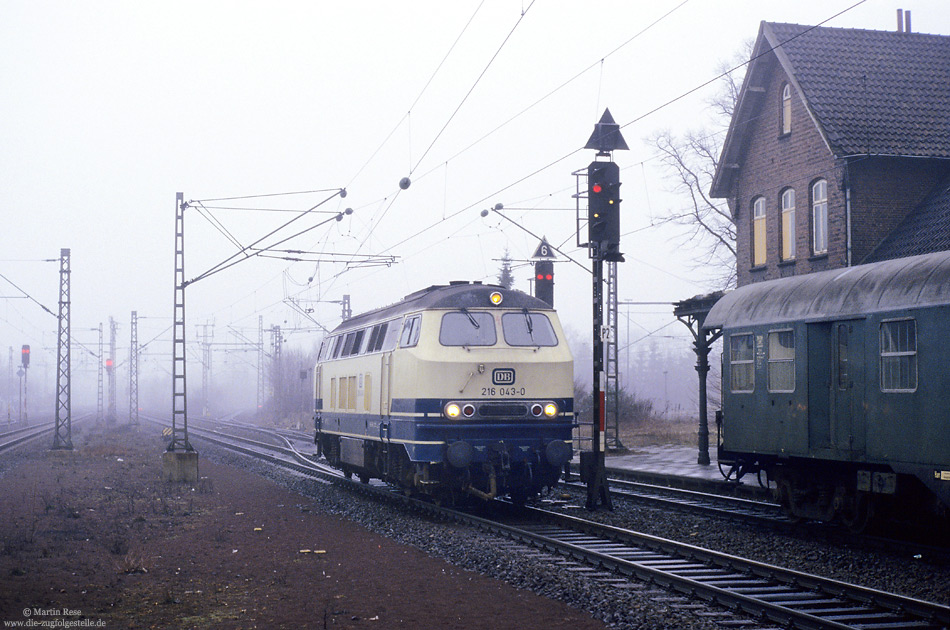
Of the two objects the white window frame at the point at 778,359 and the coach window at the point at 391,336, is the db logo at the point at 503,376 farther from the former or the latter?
the white window frame at the point at 778,359

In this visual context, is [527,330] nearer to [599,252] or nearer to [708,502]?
[599,252]

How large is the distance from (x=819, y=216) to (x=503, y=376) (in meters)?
12.5

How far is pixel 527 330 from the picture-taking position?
52.4 feet

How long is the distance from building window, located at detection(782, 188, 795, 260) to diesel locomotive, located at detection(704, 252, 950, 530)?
1061 cm

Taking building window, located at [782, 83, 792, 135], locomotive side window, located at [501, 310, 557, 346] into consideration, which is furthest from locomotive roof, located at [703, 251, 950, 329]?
building window, located at [782, 83, 792, 135]

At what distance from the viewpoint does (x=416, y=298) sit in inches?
660

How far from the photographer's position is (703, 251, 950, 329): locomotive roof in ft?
36.8

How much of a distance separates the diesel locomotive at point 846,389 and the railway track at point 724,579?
235 cm

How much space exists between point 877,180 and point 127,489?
18.7 m

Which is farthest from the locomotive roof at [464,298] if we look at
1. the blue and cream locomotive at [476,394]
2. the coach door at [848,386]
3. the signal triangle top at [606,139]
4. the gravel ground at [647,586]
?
the coach door at [848,386]

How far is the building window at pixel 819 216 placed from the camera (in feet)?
78.6

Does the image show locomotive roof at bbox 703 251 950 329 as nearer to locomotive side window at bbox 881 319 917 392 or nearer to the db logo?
locomotive side window at bbox 881 319 917 392

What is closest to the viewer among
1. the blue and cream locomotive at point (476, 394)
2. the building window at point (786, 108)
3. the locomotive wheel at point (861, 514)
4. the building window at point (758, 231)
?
the locomotive wheel at point (861, 514)

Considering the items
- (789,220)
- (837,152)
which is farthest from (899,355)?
(789,220)
